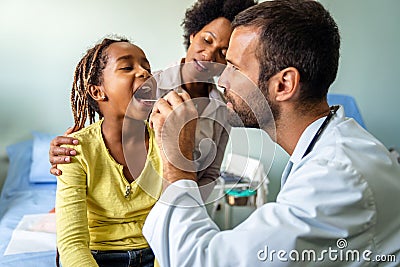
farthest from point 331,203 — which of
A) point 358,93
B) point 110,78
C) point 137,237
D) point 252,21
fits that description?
point 358,93

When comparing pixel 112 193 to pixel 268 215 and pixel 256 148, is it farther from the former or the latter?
pixel 256 148

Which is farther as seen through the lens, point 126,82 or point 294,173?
point 126,82

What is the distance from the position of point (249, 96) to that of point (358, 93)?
2.08 m

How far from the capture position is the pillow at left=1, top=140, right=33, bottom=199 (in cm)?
238

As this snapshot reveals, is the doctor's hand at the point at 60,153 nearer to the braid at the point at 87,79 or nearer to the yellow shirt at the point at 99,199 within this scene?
the yellow shirt at the point at 99,199

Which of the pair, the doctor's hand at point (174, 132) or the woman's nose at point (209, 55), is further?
the woman's nose at point (209, 55)

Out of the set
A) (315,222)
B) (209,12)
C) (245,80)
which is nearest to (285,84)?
(245,80)

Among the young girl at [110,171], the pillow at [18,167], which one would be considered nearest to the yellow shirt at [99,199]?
the young girl at [110,171]

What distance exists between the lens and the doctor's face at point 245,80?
1023 millimetres

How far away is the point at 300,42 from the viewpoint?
3.24 ft

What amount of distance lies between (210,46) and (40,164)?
1.41 metres

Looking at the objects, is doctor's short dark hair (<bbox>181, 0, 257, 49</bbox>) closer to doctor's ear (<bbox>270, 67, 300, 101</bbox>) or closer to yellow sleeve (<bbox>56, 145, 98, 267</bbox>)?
doctor's ear (<bbox>270, 67, 300, 101</bbox>)

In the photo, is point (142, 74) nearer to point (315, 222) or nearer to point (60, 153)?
point (60, 153)

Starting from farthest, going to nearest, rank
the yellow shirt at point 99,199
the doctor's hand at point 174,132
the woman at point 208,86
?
the woman at point 208,86
the yellow shirt at point 99,199
the doctor's hand at point 174,132
